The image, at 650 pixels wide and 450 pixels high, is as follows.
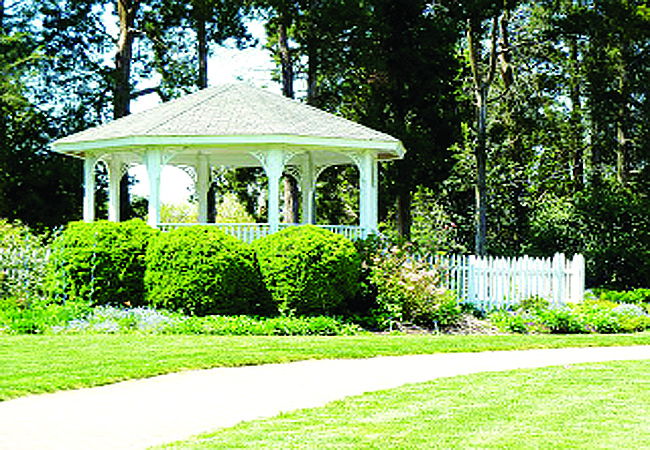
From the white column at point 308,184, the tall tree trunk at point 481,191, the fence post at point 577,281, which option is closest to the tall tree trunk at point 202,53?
the white column at point 308,184

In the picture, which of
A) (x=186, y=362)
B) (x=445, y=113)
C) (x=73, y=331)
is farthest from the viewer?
(x=445, y=113)

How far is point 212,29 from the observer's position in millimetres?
31297

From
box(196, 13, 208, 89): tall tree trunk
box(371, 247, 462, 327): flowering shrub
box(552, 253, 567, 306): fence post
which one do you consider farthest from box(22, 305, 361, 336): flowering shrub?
box(196, 13, 208, 89): tall tree trunk

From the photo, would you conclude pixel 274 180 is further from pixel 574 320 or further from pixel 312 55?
pixel 312 55

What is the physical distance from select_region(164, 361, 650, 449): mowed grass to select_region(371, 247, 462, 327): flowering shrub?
7137mm

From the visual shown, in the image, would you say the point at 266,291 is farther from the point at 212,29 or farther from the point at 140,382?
the point at 212,29

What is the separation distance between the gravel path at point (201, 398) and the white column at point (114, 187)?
11.1 m

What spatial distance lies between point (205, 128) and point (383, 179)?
998 cm

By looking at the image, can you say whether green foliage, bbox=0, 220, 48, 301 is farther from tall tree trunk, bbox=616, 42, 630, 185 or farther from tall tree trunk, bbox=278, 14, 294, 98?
tall tree trunk, bbox=616, 42, 630, 185

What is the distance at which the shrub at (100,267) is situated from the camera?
16.4 metres

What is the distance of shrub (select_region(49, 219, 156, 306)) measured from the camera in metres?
16.4

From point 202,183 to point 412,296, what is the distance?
7897mm

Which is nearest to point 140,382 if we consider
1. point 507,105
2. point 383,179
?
point 383,179

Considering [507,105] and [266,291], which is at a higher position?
[507,105]
